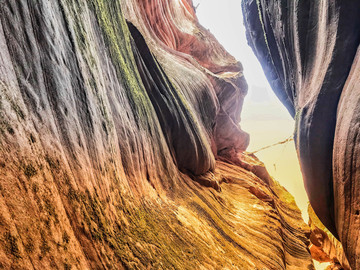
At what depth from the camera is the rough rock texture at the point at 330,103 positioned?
3518mm

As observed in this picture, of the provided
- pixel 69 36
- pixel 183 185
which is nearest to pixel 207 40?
pixel 183 185

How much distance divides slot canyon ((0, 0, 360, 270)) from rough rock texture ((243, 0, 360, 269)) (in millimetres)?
24

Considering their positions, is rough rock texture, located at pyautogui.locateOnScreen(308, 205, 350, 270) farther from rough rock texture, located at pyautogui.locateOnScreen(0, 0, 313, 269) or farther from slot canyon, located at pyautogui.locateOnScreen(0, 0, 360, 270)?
rough rock texture, located at pyautogui.locateOnScreen(0, 0, 313, 269)

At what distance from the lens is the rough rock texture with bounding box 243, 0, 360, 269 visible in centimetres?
352

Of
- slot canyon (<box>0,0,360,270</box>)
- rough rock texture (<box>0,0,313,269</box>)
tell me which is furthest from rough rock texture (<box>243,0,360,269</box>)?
rough rock texture (<box>0,0,313,269</box>)

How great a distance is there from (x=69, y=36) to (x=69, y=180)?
177 centimetres

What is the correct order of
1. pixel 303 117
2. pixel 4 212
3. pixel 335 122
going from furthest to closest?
1. pixel 303 117
2. pixel 335 122
3. pixel 4 212

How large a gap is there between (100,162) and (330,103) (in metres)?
4.61

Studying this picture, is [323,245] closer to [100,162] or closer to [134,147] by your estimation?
[134,147]

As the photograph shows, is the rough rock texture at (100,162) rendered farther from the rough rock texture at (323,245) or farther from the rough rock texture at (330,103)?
the rough rock texture at (323,245)

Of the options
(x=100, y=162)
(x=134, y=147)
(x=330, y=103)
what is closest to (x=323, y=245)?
(x=330, y=103)

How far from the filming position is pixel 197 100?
8.36 meters

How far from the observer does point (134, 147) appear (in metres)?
3.46

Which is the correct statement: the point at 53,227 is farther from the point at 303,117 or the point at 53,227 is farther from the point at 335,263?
the point at 335,263
